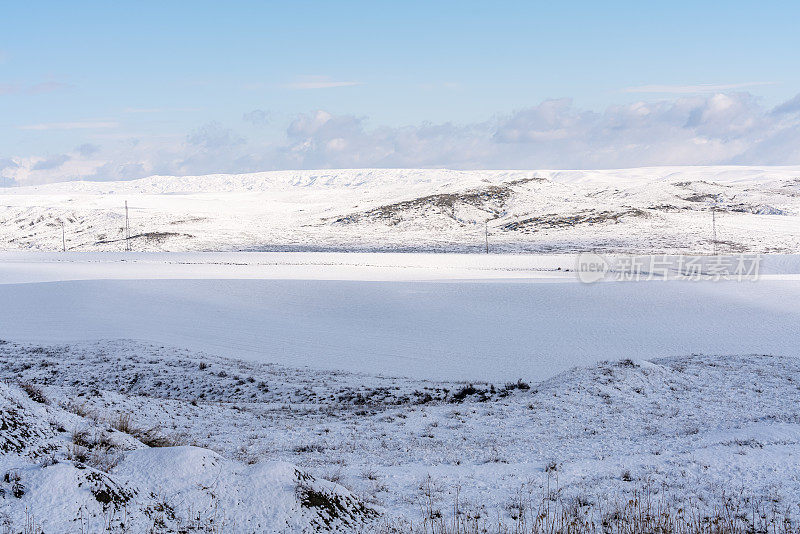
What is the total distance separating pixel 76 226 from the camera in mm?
100875

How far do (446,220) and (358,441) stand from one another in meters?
92.2

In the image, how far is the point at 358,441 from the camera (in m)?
11.0

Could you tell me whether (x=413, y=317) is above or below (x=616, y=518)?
below

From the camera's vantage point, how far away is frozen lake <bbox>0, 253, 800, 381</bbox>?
21.5 m

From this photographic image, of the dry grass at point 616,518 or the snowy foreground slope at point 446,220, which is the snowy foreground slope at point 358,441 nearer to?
the dry grass at point 616,518

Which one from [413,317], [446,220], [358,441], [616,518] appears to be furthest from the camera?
[446,220]

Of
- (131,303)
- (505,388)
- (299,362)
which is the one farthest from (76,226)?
(505,388)

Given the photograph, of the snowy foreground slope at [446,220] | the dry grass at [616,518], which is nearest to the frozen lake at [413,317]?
the dry grass at [616,518]

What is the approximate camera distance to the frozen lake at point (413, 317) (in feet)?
70.7

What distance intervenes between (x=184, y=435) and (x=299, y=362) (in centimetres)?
913

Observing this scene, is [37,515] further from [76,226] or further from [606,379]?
[76,226]

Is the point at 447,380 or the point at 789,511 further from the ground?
the point at 789,511

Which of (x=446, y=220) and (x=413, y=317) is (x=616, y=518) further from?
(x=446, y=220)

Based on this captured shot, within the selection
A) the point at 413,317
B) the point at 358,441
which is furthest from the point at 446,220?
the point at 358,441
